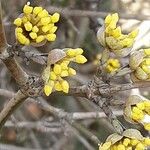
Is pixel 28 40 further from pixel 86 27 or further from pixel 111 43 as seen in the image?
pixel 86 27

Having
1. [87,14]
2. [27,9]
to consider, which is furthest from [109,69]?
[87,14]

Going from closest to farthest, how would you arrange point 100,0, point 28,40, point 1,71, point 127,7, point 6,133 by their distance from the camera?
point 28,40 → point 100,0 → point 127,7 → point 1,71 → point 6,133

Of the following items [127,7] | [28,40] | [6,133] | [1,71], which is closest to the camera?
[28,40]

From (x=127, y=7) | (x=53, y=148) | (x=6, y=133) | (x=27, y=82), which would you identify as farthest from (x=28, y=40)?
(x=6, y=133)

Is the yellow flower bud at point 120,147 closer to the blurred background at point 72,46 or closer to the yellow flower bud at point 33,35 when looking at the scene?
the yellow flower bud at point 33,35

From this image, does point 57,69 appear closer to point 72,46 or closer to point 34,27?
point 34,27

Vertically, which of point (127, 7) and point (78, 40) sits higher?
point (127, 7)

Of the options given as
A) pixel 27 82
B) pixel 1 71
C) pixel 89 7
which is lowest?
pixel 1 71
